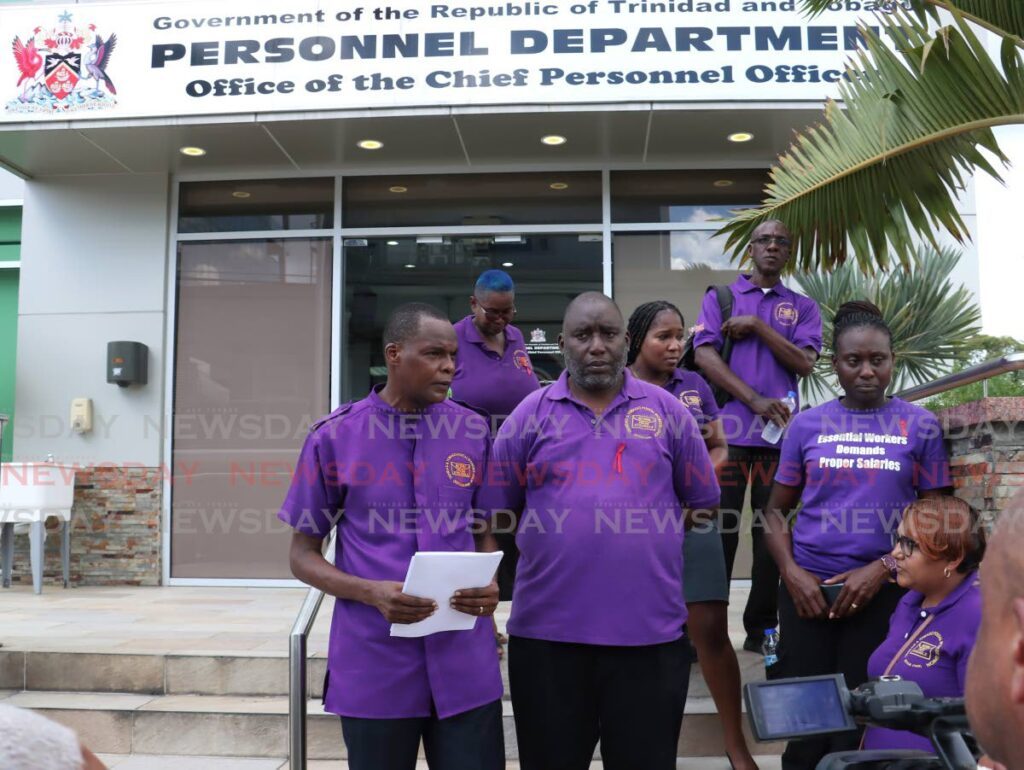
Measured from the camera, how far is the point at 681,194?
8094mm

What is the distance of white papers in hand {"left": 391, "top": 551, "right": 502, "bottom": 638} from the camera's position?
2482 millimetres

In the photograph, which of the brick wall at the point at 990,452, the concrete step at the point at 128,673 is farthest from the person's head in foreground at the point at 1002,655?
the concrete step at the point at 128,673

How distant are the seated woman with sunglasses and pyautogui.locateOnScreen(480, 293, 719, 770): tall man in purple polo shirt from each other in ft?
1.92

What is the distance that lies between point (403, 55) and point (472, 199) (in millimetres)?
1466

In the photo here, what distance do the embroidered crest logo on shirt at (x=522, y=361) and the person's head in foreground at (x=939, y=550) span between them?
2037 mm

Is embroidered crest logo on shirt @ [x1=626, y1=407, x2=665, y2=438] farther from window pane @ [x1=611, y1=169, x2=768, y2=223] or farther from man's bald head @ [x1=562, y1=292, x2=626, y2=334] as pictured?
window pane @ [x1=611, y1=169, x2=768, y2=223]

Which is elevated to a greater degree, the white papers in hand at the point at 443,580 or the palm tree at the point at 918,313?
the palm tree at the point at 918,313

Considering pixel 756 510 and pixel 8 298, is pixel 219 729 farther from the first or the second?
pixel 8 298

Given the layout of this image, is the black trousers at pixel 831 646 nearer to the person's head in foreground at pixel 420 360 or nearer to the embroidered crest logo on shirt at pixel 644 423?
the embroidered crest logo on shirt at pixel 644 423

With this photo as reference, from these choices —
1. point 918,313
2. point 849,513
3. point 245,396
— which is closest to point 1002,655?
point 849,513

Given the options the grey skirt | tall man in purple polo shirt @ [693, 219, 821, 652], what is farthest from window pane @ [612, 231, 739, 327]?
the grey skirt

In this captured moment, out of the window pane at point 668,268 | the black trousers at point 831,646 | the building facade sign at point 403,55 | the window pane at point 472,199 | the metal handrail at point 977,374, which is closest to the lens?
the black trousers at point 831,646

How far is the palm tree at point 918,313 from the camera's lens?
7.38 metres

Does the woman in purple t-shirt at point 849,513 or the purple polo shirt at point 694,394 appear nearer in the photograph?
the woman in purple t-shirt at point 849,513
